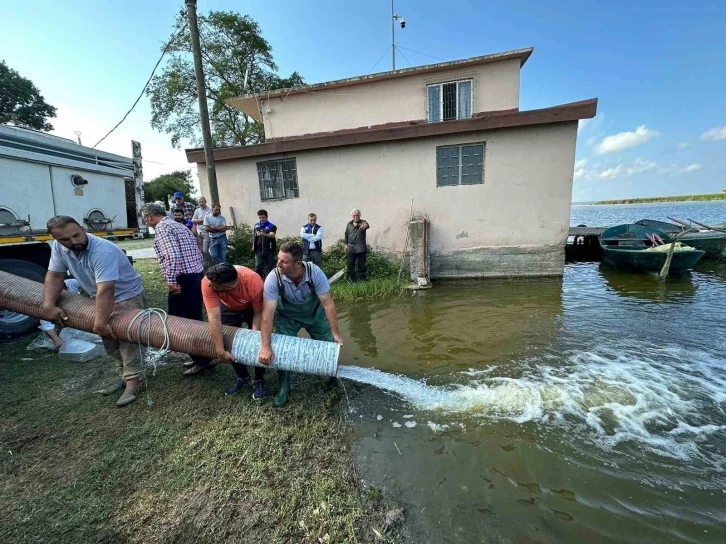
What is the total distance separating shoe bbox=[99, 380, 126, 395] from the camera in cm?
372

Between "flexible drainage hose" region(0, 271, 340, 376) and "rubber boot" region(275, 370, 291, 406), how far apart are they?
30 cm

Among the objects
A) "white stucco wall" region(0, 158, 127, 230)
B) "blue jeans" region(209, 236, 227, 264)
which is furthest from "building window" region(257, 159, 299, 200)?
"white stucco wall" region(0, 158, 127, 230)

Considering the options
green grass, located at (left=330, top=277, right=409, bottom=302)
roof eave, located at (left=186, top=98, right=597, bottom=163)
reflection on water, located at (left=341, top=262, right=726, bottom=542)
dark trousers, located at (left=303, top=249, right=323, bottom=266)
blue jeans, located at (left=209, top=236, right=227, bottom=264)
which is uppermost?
roof eave, located at (left=186, top=98, right=597, bottom=163)

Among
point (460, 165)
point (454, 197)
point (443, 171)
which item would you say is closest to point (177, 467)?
point (454, 197)

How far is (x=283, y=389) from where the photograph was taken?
3574mm

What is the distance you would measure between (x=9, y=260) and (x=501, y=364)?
7.08 meters

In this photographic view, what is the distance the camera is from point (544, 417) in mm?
3291

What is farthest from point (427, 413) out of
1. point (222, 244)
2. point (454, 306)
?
point (222, 244)

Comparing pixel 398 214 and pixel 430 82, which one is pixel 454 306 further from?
pixel 430 82

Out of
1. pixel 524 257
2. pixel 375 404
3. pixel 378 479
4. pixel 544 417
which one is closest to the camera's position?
pixel 378 479

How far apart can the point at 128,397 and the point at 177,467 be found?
1.41 m

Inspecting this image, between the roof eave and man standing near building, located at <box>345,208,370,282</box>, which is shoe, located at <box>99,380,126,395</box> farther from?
the roof eave

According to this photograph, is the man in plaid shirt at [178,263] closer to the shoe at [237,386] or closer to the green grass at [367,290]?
the shoe at [237,386]

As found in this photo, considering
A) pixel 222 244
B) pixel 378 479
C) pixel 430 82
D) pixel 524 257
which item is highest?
pixel 430 82
